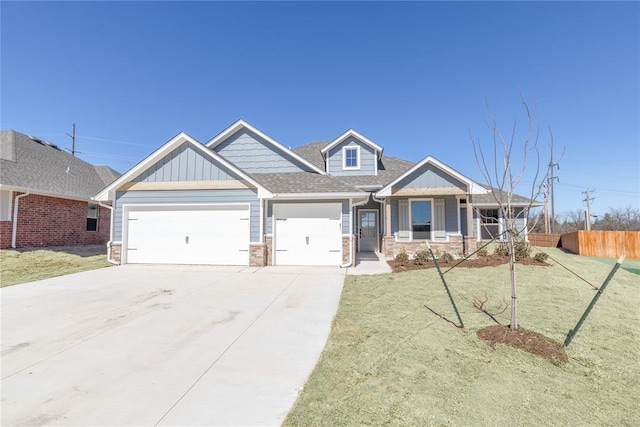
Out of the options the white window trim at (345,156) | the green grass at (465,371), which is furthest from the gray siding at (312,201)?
the white window trim at (345,156)

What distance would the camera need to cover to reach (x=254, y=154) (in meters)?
13.4

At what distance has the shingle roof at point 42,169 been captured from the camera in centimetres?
1216

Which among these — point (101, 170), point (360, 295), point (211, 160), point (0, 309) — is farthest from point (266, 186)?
point (101, 170)

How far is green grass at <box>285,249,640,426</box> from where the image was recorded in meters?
2.46

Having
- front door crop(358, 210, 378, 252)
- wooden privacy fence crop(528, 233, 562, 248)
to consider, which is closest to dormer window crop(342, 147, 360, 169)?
front door crop(358, 210, 378, 252)

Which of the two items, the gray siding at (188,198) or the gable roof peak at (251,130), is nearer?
the gray siding at (188,198)

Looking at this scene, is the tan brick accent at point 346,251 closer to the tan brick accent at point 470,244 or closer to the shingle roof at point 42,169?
the tan brick accent at point 470,244

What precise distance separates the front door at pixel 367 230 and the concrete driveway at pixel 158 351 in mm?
8446

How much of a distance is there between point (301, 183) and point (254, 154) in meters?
3.55

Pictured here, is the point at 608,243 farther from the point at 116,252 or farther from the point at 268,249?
the point at 116,252

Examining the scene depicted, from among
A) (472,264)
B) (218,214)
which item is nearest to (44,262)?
(218,214)

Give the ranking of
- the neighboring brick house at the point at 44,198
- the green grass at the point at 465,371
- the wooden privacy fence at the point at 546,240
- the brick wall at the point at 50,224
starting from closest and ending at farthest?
the green grass at the point at 465,371
the neighboring brick house at the point at 44,198
the brick wall at the point at 50,224
the wooden privacy fence at the point at 546,240

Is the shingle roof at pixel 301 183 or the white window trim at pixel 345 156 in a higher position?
the white window trim at pixel 345 156

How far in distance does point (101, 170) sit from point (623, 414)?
79.5 ft
